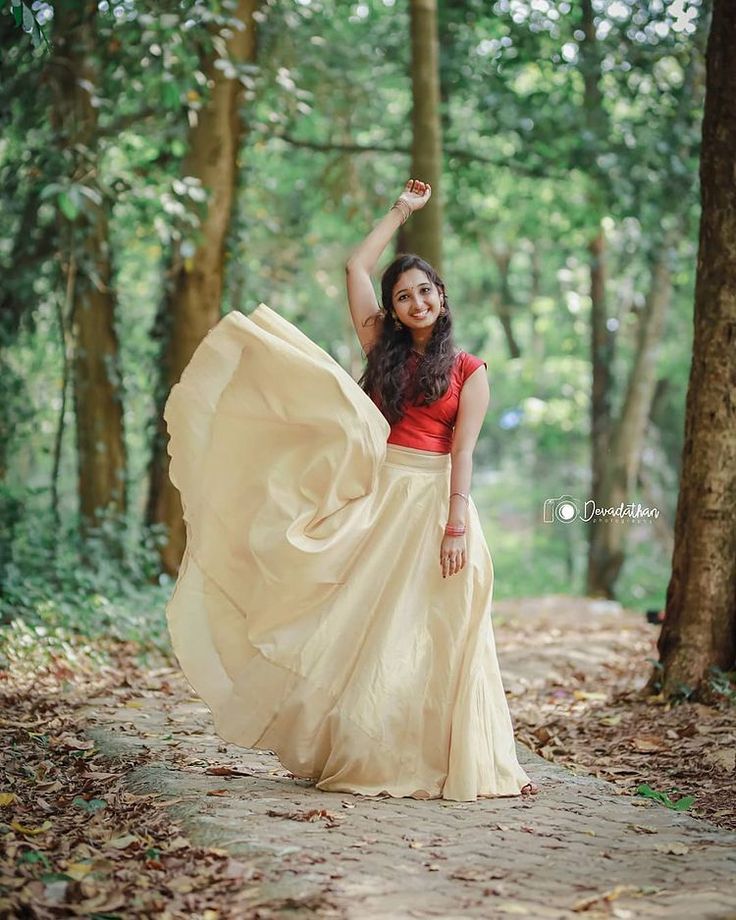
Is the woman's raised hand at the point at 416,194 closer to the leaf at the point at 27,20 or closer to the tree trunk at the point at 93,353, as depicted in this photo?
the leaf at the point at 27,20

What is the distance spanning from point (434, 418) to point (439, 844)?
187 centimetres

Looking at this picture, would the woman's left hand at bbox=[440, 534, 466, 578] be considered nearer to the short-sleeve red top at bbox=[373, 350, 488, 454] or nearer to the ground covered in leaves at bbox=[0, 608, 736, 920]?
the short-sleeve red top at bbox=[373, 350, 488, 454]

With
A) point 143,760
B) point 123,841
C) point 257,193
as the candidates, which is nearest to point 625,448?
point 257,193

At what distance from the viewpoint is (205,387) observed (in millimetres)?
4910

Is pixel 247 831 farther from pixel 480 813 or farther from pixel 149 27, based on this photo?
pixel 149 27

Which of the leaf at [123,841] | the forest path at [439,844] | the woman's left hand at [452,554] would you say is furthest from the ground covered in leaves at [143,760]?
the woman's left hand at [452,554]

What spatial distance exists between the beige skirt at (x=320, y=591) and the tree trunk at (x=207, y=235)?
5.92 m

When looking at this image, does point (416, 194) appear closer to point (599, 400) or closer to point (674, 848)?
point (674, 848)

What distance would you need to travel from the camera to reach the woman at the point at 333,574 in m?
4.81

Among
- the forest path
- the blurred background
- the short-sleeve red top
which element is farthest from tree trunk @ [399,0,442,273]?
the forest path

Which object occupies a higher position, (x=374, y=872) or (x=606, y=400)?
(x=606, y=400)

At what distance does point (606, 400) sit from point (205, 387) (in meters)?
11.7

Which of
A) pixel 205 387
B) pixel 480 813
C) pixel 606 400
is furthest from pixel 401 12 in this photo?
pixel 480 813

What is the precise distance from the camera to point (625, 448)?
15.1 meters
